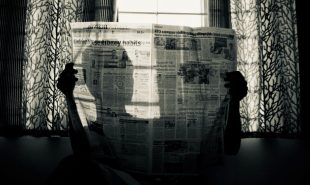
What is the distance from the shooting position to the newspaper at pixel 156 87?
0.64 metres

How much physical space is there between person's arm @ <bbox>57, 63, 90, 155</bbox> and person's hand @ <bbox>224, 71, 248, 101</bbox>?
332 millimetres

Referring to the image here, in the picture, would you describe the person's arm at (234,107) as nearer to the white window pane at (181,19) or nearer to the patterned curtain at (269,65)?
the patterned curtain at (269,65)

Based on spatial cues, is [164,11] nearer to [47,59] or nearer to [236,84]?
[47,59]

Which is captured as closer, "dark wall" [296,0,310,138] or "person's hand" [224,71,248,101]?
"person's hand" [224,71,248,101]

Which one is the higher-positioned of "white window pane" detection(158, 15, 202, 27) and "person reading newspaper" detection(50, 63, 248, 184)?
"white window pane" detection(158, 15, 202, 27)

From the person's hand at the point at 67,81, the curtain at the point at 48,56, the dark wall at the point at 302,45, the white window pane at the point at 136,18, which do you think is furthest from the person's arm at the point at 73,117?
the dark wall at the point at 302,45

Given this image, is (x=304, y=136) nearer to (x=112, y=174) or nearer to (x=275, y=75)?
(x=275, y=75)

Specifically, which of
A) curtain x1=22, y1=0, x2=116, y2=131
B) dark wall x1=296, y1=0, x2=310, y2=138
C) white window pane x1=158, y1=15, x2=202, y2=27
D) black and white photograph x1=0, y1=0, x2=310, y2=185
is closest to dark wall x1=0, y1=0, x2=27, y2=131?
curtain x1=22, y1=0, x2=116, y2=131

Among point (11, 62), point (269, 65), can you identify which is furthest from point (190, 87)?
point (11, 62)

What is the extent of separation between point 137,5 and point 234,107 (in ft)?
2.39

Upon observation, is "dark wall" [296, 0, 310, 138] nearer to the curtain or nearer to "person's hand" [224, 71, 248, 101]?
"person's hand" [224, 71, 248, 101]

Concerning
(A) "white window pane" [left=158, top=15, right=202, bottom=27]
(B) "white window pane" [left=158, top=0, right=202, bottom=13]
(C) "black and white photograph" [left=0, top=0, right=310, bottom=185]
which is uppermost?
(B) "white window pane" [left=158, top=0, right=202, bottom=13]

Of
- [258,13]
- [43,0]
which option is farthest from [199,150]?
[43,0]

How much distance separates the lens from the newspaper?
0.64 meters
